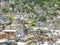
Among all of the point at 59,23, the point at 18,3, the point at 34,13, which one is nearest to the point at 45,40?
the point at 59,23

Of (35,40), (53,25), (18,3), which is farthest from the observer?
(18,3)

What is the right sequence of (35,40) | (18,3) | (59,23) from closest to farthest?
(35,40)
(59,23)
(18,3)

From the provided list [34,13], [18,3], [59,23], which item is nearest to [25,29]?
[59,23]

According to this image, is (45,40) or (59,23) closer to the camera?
(45,40)

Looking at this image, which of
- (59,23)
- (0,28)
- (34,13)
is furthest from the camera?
(34,13)

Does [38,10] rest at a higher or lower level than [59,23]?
higher

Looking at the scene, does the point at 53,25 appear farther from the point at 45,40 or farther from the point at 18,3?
the point at 18,3

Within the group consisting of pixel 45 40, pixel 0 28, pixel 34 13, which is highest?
pixel 34 13

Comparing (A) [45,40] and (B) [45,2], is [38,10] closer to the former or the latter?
(B) [45,2]

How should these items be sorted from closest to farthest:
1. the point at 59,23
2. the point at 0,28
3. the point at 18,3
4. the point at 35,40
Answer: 1. the point at 35,40
2. the point at 0,28
3. the point at 59,23
4. the point at 18,3
